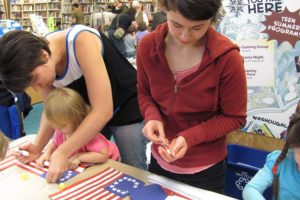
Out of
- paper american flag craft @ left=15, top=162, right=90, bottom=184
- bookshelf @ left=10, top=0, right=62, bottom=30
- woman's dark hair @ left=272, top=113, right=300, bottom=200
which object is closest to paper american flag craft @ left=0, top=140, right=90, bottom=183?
paper american flag craft @ left=15, top=162, right=90, bottom=184

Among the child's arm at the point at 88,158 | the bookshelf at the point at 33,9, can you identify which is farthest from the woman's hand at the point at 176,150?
the bookshelf at the point at 33,9

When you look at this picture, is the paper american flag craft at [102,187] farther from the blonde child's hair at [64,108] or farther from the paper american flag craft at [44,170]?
the blonde child's hair at [64,108]

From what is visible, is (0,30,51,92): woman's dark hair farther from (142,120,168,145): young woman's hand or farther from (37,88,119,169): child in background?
(142,120,168,145): young woman's hand

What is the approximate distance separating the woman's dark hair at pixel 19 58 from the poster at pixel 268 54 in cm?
131

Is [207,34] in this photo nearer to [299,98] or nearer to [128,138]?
[128,138]

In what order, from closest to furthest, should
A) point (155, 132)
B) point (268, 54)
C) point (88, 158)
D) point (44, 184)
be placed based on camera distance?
point (155, 132) → point (44, 184) → point (88, 158) → point (268, 54)

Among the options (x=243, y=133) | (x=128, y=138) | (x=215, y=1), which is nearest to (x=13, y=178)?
(x=128, y=138)

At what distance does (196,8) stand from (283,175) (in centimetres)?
64

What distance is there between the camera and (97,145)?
1.34 metres

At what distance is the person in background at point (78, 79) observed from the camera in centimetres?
106

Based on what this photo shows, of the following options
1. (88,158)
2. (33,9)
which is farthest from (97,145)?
(33,9)

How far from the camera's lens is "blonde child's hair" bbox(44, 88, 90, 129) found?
4.12 feet

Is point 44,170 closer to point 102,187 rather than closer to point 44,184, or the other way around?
point 44,184

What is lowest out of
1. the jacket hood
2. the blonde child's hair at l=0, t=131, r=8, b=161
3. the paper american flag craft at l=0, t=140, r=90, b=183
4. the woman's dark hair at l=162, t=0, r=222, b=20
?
the paper american flag craft at l=0, t=140, r=90, b=183
